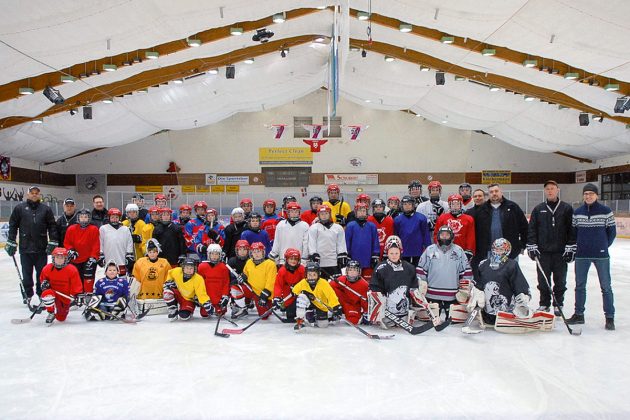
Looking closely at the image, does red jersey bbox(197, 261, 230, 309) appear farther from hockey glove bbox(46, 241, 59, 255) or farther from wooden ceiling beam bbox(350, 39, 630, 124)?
wooden ceiling beam bbox(350, 39, 630, 124)

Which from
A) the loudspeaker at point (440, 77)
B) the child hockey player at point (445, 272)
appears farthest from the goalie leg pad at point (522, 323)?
the loudspeaker at point (440, 77)

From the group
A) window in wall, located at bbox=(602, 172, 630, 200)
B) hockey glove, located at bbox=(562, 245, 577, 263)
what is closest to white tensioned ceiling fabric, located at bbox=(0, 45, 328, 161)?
hockey glove, located at bbox=(562, 245, 577, 263)

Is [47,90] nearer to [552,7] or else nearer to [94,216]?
[94,216]

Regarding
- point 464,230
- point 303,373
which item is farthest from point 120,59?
point 303,373

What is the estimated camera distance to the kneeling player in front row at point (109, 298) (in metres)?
4.70

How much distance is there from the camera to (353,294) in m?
4.59

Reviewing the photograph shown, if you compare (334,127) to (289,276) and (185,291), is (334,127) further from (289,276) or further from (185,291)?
(185,291)

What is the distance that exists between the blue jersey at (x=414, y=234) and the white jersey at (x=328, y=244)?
68 centimetres

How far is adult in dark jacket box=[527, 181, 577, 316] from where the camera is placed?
181 inches

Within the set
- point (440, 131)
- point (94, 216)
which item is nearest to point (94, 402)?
point (94, 216)

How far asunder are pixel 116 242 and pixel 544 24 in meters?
6.69

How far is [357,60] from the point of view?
12531 mm

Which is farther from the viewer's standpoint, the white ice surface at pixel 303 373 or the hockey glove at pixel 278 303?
the hockey glove at pixel 278 303

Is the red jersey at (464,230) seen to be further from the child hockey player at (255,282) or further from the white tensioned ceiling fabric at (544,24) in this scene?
the white tensioned ceiling fabric at (544,24)
